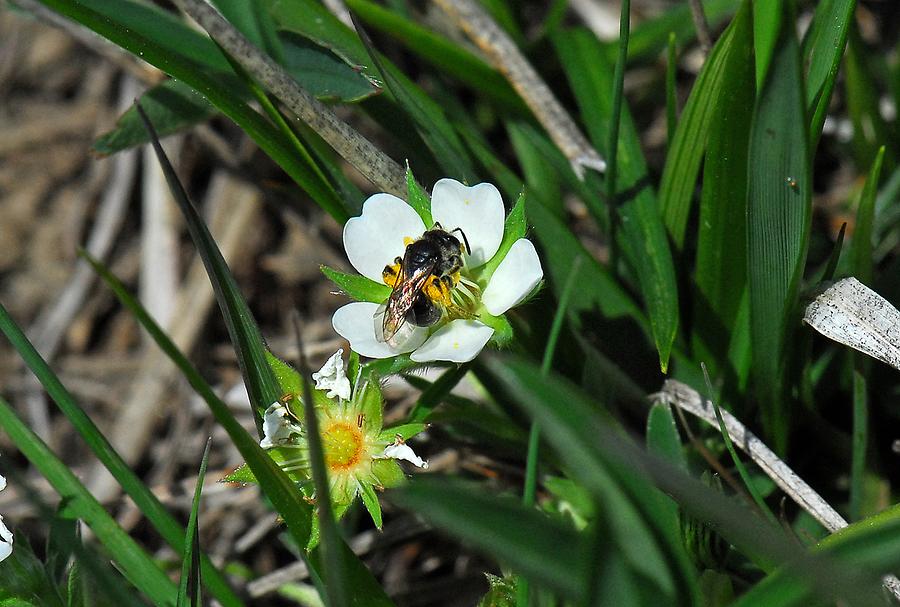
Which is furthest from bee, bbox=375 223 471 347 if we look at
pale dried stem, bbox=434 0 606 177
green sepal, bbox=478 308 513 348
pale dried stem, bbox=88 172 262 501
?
pale dried stem, bbox=88 172 262 501

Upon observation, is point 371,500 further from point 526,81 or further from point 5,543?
point 526,81

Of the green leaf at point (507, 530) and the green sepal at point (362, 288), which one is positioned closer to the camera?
the green leaf at point (507, 530)

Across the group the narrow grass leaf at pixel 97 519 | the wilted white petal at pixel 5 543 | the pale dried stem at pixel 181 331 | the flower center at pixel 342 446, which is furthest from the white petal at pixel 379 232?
the pale dried stem at pixel 181 331

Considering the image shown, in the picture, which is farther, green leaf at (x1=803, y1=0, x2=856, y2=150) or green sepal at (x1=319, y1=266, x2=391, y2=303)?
green sepal at (x1=319, y1=266, x2=391, y2=303)

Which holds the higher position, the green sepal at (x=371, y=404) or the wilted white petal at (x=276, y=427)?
the wilted white petal at (x=276, y=427)

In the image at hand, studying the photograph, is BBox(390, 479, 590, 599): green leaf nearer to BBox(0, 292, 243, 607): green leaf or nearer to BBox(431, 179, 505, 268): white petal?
BBox(431, 179, 505, 268): white petal

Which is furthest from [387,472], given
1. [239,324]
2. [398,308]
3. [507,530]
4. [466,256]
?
[507,530]

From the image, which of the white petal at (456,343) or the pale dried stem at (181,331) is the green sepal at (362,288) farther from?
the pale dried stem at (181,331)
